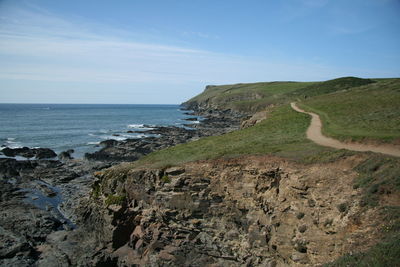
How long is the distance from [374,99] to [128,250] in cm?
4038

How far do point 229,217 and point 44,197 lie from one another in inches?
1043

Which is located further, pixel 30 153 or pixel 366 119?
pixel 30 153

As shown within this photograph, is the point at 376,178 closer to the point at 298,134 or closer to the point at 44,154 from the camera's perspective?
the point at 298,134

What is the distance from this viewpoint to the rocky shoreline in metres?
23.9

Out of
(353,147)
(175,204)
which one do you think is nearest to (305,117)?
(353,147)

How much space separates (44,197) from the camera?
36125 mm

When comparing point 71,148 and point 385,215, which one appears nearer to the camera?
point 385,215

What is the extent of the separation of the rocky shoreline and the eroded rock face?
3.59m

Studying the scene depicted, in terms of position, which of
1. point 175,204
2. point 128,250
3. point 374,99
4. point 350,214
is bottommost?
point 128,250

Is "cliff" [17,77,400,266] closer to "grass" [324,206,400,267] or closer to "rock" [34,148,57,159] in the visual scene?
"grass" [324,206,400,267]

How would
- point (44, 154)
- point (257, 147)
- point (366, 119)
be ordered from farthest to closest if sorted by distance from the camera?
point (44, 154), point (366, 119), point (257, 147)

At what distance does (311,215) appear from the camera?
16781 millimetres

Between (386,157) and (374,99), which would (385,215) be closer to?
(386,157)

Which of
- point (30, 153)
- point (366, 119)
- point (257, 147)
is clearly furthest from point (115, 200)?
point (30, 153)
